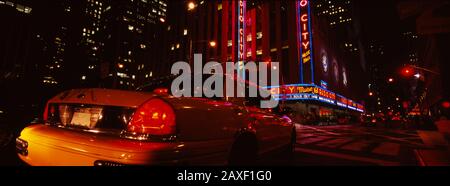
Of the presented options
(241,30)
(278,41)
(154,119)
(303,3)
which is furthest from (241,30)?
(154,119)

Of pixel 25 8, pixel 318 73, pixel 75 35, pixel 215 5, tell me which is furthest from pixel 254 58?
pixel 25 8

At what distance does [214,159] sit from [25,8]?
58.1 metres

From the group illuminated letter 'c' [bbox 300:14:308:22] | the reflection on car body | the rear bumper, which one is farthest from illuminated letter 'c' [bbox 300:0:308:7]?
the rear bumper

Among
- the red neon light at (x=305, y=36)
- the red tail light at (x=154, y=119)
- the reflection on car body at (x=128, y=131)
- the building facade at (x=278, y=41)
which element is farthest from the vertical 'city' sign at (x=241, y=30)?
the red tail light at (x=154, y=119)

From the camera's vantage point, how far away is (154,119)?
189cm

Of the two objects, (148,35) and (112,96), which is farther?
(148,35)

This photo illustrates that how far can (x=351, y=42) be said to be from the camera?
354 ft

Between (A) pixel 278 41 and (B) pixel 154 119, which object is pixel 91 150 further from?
(A) pixel 278 41

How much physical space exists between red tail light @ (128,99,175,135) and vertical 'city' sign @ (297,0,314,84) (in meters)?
35.0

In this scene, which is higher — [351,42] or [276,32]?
[351,42]

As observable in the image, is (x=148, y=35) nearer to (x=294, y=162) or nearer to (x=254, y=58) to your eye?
(x=254, y=58)

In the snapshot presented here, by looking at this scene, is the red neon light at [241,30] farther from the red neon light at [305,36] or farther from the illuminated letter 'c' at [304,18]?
the illuminated letter 'c' at [304,18]

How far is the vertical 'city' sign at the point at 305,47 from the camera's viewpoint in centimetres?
3438

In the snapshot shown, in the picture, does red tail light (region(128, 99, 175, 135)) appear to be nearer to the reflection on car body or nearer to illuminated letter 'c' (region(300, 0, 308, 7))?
the reflection on car body
